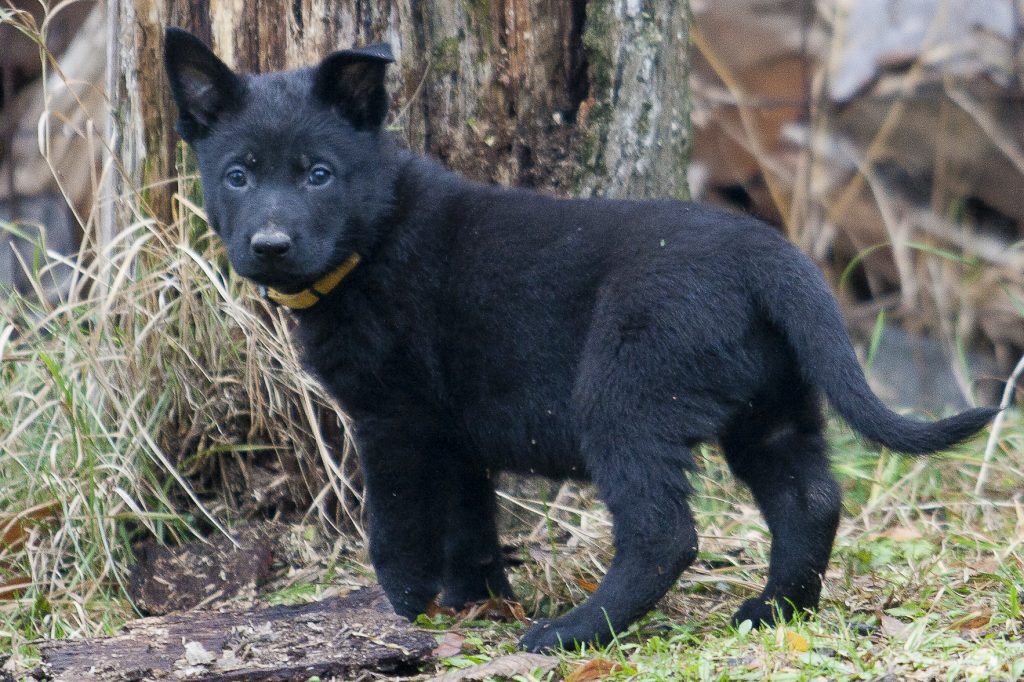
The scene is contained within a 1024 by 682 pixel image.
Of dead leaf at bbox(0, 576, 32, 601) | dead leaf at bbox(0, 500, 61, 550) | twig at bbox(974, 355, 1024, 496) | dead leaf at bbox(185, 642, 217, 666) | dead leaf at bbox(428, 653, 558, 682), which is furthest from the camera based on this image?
twig at bbox(974, 355, 1024, 496)

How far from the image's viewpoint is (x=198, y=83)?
10.9 feet

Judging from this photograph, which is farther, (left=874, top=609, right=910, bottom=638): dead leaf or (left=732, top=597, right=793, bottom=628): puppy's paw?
(left=732, top=597, right=793, bottom=628): puppy's paw

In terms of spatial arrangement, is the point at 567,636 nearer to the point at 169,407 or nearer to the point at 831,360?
the point at 831,360

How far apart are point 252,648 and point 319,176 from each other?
126 centimetres

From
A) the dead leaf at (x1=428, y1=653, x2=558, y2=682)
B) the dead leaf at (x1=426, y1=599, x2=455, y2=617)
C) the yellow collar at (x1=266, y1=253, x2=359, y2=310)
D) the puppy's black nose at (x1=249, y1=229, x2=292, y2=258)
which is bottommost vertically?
the dead leaf at (x1=426, y1=599, x2=455, y2=617)

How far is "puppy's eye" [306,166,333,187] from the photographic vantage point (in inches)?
129

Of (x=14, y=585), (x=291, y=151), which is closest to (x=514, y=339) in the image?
(x=291, y=151)

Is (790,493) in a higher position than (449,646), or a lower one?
higher

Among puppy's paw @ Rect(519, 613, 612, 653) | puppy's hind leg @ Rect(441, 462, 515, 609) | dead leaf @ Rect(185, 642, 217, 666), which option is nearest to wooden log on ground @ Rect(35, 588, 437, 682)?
dead leaf @ Rect(185, 642, 217, 666)

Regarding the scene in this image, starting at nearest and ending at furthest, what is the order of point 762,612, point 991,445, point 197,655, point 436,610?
point 197,655 < point 762,612 < point 436,610 < point 991,445

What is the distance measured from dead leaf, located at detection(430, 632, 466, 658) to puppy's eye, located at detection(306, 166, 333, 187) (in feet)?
4.13

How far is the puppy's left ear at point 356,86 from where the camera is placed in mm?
3254

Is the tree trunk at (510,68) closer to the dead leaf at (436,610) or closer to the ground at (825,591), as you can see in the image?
the ground at (825,591)

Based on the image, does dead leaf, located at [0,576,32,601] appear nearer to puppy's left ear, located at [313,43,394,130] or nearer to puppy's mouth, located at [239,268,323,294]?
puppy's mouth, located at [239,268,323,294]
